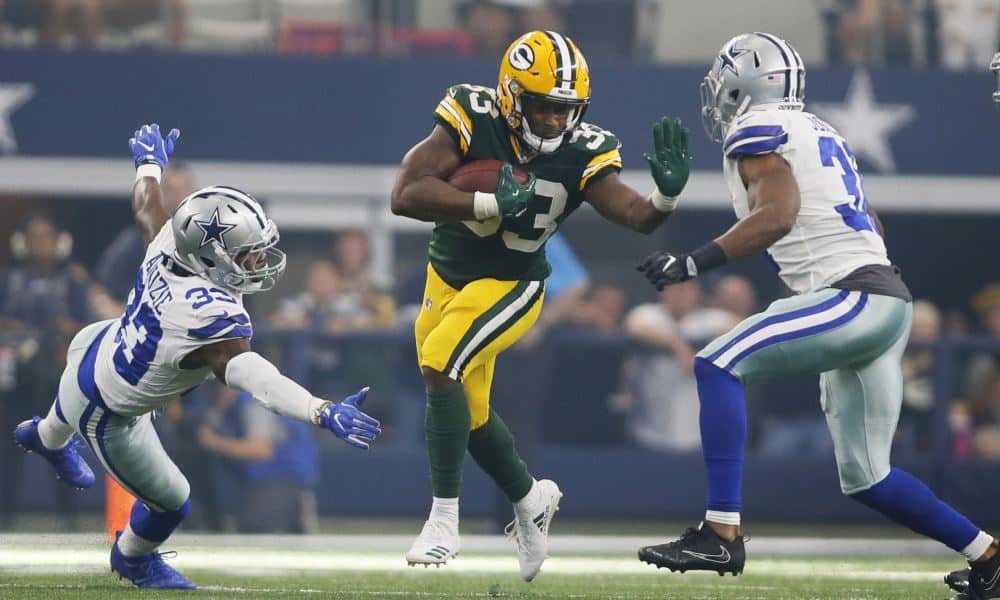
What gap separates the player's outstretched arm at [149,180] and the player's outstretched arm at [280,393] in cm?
79

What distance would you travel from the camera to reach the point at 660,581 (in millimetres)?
6688

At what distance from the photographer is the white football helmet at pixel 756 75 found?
547 cm

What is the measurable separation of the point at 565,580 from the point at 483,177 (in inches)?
75.5

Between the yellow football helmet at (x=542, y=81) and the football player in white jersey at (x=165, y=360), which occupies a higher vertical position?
the yellow football helmet at (x=542, y=81)

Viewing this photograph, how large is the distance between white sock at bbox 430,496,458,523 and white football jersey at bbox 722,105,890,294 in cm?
141

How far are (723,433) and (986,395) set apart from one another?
6.22 m

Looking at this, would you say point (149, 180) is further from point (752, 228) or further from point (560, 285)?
point (560, 285)

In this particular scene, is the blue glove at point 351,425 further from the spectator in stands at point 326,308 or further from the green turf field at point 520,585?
the spectator in stands at point 326,308

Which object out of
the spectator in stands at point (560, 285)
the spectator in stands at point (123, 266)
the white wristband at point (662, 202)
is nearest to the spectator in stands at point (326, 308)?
the spectator in stands at point (123, 266)

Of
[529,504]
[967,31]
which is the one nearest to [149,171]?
[529,504]

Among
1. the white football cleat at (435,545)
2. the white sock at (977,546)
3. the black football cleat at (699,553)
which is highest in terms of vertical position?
the black football cleat at (699,553)

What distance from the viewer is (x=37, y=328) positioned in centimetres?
1013

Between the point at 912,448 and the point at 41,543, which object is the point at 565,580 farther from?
the point at 912,448

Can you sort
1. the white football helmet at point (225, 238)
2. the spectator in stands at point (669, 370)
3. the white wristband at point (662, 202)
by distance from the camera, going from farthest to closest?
1. the spectator in stands at point (669, 370)
2. the white wristband at point (662, 202)
3. the white football helmet at point (225, 238)
